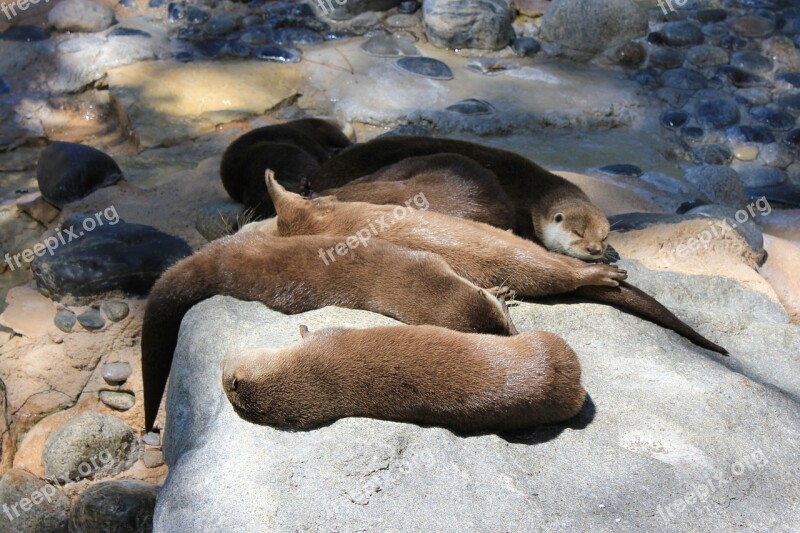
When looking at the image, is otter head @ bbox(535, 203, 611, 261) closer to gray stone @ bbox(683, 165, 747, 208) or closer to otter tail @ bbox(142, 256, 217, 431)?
otter tail @ bbox(142, 256, 217, 431)

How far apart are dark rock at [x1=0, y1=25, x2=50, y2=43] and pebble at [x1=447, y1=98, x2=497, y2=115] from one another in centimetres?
385

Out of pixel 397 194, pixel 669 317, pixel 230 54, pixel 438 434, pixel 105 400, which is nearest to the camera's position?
pixel 438 434

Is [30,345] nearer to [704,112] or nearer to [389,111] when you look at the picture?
[389,111]

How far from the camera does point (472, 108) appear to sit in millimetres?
7230

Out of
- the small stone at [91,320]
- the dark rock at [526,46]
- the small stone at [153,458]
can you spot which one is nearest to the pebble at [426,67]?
the dark rock at [526,46]

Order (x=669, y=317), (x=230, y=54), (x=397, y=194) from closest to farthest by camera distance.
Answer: (x=669, y=317) < (x=397, y=194) < (x=230, y=54)

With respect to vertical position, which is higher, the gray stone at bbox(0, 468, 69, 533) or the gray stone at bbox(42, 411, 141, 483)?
the gray stone at bbox(42, 411, 141, 483)

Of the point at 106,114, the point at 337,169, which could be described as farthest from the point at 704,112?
the point at 106,114

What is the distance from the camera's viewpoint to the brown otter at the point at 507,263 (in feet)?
10.7

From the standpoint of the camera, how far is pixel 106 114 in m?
7.36

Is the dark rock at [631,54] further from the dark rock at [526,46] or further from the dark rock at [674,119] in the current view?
the dark rock at [674,119]

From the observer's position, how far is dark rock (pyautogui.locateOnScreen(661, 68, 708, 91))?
763 cm

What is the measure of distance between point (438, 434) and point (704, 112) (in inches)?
A: 222

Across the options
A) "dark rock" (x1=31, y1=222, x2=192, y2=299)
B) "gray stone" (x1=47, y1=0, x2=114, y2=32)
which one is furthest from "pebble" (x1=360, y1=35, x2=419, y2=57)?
"dark rock" (x1=31, y1=222, x2=192, y2=299)
